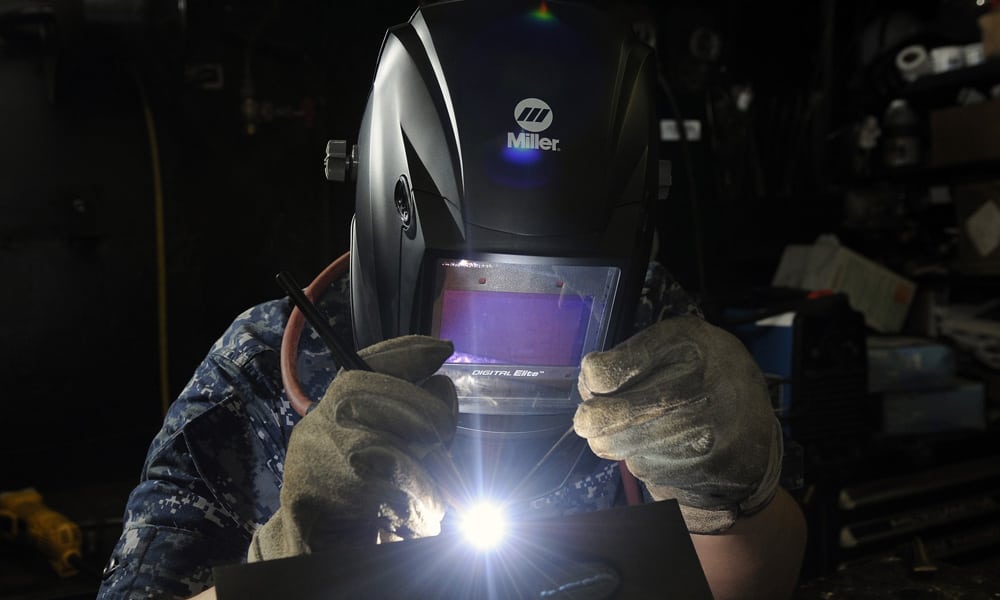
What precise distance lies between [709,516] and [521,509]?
0.26m

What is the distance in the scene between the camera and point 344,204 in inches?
75.1

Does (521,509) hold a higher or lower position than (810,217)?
→ lower

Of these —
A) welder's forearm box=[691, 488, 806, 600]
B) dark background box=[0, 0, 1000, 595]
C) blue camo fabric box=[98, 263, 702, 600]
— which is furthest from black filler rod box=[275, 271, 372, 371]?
dark background box=[0, 0, 1000, 595]

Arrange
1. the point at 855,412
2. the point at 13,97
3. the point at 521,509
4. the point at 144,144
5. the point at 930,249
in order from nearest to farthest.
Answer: the point at 521,509 → the point at 13,97 → the point at 144,144 → the point at 855,412 → the point at 930,249

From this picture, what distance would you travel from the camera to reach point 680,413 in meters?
0.76

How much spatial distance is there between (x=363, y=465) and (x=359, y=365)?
3.8 inches

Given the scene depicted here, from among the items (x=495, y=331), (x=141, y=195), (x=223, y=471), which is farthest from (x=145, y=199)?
(x=495, y=331)

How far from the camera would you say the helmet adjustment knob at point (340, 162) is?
883 millimetres

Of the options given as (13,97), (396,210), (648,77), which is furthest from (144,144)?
(648,77)

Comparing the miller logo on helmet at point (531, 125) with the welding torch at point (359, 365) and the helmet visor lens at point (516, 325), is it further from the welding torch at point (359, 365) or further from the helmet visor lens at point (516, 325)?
the welding torch at point (359, 365)

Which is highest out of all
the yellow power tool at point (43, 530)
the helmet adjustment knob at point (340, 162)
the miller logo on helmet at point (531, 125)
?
the miller logo on helmet at point (531, 125)

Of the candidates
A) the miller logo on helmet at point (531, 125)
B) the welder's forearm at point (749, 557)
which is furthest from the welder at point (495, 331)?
the welder's forearm at point (749, 557)

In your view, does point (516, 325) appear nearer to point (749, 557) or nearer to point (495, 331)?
point (495, 331)

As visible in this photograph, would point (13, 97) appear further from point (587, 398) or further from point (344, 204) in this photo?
point (587, 398)
